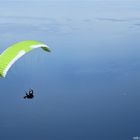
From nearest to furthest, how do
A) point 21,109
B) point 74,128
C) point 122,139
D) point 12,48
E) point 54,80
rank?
point 12,48 < point 122,139 < point 74,128 < point 21,109 < point 54,80

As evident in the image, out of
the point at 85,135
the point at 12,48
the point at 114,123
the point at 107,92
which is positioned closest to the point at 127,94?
the point at 107,92

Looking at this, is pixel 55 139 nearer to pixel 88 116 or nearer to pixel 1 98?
pixel 88 116

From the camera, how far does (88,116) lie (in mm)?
134875

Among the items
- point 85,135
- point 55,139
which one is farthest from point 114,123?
point 55,139

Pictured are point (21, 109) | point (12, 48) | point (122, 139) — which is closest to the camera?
point (12, 48)

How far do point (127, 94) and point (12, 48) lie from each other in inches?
5372

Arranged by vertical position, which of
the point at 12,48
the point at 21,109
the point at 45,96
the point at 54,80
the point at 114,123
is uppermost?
the point at 54,80

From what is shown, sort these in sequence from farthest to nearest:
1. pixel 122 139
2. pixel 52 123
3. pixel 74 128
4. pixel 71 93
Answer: pixel 71 93
pixel 52 123
pixel 74 128
pixel 122 139

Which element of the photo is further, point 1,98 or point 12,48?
point 1,98

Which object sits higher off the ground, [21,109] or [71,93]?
[71,93]

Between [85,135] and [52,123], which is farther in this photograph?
[52,123]

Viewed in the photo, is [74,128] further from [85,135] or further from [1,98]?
[1,98]

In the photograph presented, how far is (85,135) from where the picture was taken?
115 metres

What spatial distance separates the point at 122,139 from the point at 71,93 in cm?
6044
